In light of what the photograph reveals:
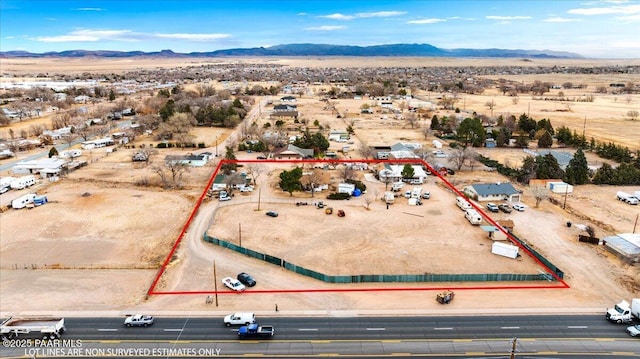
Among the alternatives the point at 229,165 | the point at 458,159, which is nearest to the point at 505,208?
the point at 458,159

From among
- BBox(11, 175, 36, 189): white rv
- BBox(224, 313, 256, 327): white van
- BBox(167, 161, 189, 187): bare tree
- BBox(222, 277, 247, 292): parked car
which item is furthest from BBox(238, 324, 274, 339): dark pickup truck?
BBox(11, 175, 36, 189): white rv

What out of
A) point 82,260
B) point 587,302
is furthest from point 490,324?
point 82,260

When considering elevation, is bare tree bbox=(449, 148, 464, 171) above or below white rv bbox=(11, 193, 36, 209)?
above

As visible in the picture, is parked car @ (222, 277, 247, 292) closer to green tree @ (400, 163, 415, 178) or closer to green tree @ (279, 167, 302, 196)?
green tree @ (279, 167, 302, 196)

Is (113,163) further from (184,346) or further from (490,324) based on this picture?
(490,324)

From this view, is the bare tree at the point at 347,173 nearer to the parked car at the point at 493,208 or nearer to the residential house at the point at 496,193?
the residential house at the point at 496,193

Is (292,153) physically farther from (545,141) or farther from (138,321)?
(545,141)
